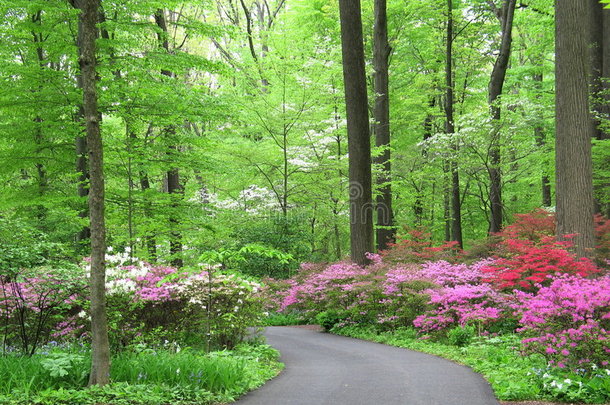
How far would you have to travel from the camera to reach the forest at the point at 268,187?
6.05 m

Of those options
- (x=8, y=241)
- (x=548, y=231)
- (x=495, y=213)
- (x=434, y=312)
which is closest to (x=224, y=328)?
(x=8, y=241)

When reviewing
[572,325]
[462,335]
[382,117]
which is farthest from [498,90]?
[572,325]

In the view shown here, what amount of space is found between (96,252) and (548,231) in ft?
31.3

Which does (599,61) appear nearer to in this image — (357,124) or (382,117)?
(382,117)

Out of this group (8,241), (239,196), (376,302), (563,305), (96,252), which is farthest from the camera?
(239,196)

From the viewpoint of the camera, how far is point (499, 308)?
8.67 metres

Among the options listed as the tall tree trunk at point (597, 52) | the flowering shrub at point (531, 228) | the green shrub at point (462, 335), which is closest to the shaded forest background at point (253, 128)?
the tall tree trunk at point (597, 52)

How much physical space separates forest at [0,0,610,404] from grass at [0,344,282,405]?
0.13ft

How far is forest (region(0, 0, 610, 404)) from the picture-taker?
605 cm

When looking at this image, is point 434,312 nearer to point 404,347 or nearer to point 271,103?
point 404,347

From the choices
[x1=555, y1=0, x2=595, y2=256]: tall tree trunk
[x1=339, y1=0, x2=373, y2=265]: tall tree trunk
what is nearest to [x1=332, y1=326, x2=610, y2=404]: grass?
[x1=555, y1=0, x2=595, y2=256]: tall tree trunk

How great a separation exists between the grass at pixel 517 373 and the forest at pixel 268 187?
0.16 ft

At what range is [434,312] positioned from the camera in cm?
922

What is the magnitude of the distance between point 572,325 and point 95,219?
17.6 feet
